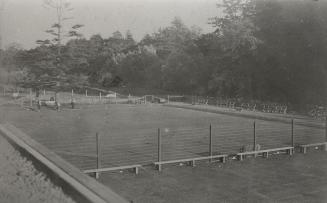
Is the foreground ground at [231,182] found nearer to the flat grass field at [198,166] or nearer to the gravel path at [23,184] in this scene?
the flat grass field at [198,166]

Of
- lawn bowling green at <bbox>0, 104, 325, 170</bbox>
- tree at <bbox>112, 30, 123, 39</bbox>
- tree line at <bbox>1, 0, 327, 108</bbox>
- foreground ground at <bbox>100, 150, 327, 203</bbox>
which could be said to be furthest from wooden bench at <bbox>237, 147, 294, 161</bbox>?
tree at <bbox>112, 30, 123, 39</bbox>

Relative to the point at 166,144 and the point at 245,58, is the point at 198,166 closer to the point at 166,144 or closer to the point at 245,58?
the point at 166,144

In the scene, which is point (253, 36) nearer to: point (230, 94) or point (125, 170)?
point (230, 94)

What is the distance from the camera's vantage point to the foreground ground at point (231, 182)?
802 centimetres

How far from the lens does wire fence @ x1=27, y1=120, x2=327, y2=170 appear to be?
38.1 feet

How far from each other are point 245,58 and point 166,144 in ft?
105

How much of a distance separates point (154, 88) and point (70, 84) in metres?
23.5

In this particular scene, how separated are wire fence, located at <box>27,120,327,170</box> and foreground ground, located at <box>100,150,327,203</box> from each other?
78 cm

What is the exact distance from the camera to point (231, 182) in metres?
9.22

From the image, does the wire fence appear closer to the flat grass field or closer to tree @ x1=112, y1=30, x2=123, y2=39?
the flat grass field

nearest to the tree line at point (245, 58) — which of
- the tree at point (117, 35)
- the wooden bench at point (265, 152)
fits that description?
the wooden bench at point (265, 152)

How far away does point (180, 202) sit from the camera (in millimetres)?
7719

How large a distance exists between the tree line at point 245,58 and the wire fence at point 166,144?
18.5 m

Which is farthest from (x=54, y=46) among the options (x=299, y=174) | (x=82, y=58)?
(x=299, y=174)
